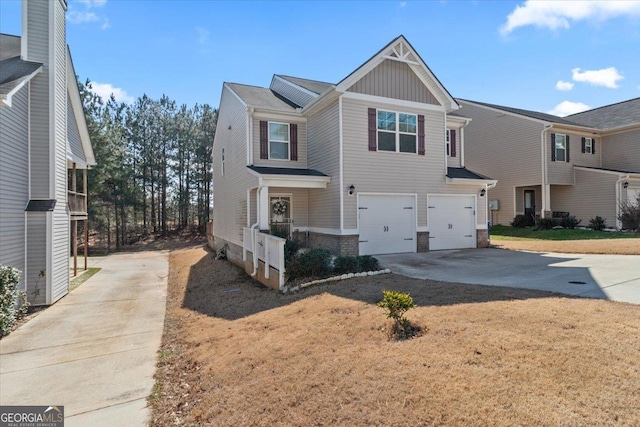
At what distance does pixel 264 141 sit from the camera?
1375 cm

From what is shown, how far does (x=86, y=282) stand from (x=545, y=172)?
24.5 meters

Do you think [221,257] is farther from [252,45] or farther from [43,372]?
[43,372]

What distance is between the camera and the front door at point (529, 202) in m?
22.8

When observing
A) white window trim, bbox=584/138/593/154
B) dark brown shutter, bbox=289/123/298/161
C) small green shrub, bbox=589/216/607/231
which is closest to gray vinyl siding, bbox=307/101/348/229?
dark brown shutter, bbox=289/123/298/161

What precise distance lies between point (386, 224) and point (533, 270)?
4840mm

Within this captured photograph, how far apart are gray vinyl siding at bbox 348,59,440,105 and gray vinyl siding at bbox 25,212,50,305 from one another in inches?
399

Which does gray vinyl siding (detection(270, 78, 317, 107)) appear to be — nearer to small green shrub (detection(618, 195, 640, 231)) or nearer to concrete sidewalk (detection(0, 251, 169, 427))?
concrete sidewalk (detection(0, 251, 169, 427))

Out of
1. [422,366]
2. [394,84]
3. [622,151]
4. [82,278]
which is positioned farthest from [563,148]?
[82,278]

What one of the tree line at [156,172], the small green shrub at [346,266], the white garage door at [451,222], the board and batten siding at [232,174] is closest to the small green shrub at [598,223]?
the white garage door at [451,222]

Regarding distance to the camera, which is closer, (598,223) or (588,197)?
(598,223)

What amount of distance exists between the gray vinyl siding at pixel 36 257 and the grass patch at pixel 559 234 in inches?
776

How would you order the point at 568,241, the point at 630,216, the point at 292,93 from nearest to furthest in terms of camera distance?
the point at 568,241
the point at 292,93
the point at 630,216

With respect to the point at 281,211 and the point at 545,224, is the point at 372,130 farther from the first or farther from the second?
the point at 545,224

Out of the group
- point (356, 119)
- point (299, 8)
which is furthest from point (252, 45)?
point (356, 119)
